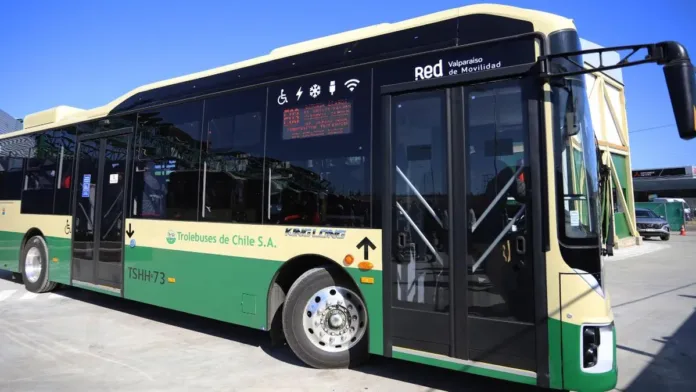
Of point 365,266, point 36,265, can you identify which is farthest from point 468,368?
point 36,265

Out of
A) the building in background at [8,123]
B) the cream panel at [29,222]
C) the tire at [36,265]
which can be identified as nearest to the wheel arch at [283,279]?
the cream panel at [29,222]

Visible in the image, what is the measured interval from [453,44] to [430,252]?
1981 millimetres

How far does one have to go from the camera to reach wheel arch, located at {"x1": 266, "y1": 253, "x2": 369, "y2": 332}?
514cm

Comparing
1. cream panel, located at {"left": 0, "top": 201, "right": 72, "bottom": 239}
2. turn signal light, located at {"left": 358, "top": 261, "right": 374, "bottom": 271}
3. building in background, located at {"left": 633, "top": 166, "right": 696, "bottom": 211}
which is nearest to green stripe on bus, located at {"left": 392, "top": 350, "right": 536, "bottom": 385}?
turn signal light, located at {"left": 358, "top": 261, "right": 374, "bottom": 271}

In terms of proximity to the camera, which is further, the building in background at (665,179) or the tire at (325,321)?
the building in background at (665,179)

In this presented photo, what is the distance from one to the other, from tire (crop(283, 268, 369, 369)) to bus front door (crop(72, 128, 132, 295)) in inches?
140

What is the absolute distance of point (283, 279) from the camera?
535 cm

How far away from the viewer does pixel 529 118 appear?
3.93m

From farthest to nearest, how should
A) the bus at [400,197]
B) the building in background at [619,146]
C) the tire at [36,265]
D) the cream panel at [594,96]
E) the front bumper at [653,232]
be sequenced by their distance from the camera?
1. the front bumper at [653,232]
2. the building in background at [619,146]
3. the tire at [36,265]
4. the cream panel at [594,96]
5. the bus at [400,197]

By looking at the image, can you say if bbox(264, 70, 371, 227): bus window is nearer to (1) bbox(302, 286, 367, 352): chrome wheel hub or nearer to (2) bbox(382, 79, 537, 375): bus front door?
(2) bbox(382, 79, 537, 375): bus front door

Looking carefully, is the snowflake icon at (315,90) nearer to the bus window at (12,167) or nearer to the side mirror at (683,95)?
the side mirror at (683,95)

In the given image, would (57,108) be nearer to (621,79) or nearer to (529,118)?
(529,118)

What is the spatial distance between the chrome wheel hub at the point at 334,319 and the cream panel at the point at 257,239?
43 cm

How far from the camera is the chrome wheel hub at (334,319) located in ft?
15.9
